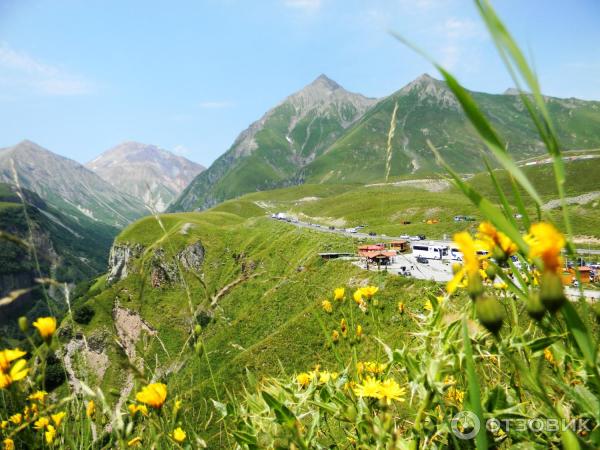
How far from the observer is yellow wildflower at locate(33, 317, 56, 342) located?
2.05m

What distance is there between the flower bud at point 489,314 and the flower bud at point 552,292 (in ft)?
0.54

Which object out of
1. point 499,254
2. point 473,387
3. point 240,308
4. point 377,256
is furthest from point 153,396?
point 240,308

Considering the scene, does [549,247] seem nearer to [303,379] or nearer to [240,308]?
[303,379]

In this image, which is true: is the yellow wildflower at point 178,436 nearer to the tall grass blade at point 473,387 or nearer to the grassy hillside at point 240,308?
the grassy hillside at point 240,308

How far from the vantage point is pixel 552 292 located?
845 mm

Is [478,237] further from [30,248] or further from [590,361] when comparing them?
[30,248]

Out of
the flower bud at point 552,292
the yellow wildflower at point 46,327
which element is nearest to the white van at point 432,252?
the yellow wildflower at point 46,327

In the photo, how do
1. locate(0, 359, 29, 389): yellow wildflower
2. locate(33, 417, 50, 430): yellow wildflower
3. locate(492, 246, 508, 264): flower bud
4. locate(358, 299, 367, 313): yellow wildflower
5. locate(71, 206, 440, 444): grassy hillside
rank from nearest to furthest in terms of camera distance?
locate(492, 246, 508, 264): flower bud < locate(0, 359, 29, 389): yellow wildflower < locate(33, 417, 50, 430): yellow wildflower < locate(71, 206, 440, 444): grassy hillside < locate(358, 299, 367, 313): yellow wildflower

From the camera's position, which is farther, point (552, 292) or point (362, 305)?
point (362, 305)

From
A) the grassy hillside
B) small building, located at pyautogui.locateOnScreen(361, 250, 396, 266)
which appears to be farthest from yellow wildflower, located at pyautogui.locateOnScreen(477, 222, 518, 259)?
small building, located at pyautogui.locateOnScreen(361, 250, 396, 266)

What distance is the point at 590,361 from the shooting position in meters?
0.81

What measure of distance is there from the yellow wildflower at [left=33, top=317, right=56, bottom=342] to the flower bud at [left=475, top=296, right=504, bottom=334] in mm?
2147

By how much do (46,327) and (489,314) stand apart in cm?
222

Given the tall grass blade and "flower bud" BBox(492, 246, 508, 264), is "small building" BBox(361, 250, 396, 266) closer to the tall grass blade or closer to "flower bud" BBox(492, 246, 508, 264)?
"flower bud" BBox(492, 246, 508, 264)
